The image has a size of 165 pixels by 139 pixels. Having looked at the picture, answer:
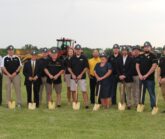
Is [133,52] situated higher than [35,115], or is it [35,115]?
[133,52]

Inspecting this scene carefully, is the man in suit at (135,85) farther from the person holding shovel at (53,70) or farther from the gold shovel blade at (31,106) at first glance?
the gold shovel blade at (31,106)

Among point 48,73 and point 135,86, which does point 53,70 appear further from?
point 135,86

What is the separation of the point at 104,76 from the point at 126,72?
750mm

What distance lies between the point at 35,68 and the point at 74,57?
1326mm

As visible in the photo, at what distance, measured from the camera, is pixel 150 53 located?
44.6 ft

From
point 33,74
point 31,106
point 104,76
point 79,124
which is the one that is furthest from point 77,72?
point 79,124

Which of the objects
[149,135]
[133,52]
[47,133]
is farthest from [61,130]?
[133,52]

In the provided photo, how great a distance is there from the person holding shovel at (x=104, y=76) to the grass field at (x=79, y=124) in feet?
1.47

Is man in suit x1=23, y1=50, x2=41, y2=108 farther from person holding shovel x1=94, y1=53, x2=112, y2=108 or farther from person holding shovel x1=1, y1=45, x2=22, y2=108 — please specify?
person holding shovel x1=94, y1=53, x2=112, y2=108

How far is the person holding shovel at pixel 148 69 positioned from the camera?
13562mm

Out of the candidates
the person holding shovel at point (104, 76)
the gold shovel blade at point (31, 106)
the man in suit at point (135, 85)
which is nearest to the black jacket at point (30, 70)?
the gold shovel blade at point (31, 106)

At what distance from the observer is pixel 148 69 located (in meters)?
13.6

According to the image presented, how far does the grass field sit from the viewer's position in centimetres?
970

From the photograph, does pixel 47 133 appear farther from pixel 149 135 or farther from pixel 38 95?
pixel 38 95
